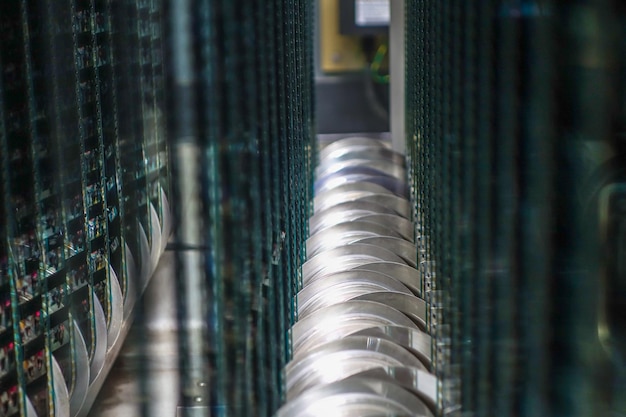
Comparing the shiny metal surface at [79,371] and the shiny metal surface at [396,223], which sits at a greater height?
the shiny metal surface at [396,223]

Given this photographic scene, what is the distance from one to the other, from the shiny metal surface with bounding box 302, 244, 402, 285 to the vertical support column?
215cm

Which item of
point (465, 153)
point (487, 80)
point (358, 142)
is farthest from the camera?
point (358, 142)

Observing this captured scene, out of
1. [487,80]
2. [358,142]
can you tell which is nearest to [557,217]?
[487,80]

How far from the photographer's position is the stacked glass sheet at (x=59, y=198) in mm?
1813

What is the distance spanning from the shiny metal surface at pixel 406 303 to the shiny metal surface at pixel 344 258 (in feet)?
0.90

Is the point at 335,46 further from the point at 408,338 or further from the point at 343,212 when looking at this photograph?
the point at 408,338

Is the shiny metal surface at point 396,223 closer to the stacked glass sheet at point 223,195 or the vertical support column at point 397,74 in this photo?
the stacked glass sheet at point 223,195

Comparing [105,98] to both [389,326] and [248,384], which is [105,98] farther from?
[248,384]

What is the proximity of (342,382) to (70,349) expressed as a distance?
3.64 feet

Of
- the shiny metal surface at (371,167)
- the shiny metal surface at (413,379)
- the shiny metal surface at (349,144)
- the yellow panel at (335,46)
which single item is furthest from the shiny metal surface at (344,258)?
the yellow panel at (335,46)

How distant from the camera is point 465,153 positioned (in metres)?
1.34

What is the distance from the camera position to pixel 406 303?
1991 mm

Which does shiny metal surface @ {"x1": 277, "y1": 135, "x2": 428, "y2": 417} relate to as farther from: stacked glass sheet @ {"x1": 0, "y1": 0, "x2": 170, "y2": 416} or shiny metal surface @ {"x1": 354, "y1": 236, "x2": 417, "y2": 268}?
stacked glass sheet @ {"x1": 0, "y1": 0, "x2": 170, "y2": 416}

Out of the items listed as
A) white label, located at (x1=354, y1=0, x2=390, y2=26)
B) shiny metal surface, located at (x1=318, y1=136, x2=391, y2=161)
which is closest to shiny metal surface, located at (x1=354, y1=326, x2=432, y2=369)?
shiny metal surface, located at (x1=318, y1=136, x2=391, y2=161)
